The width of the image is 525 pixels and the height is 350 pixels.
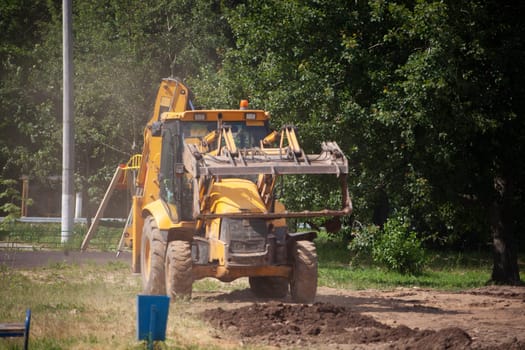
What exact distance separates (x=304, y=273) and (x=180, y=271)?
6.66 ft

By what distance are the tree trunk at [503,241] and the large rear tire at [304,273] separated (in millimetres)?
8015

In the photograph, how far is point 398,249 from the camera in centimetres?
2420

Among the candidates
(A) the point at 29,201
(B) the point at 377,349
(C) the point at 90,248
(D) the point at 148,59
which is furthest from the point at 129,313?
(D) the point at 148,59

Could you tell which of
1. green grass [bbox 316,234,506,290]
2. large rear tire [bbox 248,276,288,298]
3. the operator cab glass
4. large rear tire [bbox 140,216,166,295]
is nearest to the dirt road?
large rear tire [bbox 248,276,288,298]

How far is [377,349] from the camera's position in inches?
469

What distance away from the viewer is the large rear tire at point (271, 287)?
17.7 meters

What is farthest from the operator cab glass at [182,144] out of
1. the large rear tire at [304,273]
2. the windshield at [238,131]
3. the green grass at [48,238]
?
the green grass at [48,238]

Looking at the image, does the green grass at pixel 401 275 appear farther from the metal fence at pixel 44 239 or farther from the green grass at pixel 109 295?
the metal fence at pixel 44 239

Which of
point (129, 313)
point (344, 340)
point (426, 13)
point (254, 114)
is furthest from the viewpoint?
point (426, 13)

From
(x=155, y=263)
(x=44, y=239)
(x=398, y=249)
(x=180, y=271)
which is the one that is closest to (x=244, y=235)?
(x=180, y=271)

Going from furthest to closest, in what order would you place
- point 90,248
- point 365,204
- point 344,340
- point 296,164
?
point 90,248 → point 365,204 → point 296,164 → point 344,340

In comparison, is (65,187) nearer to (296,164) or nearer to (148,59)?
(148,59)

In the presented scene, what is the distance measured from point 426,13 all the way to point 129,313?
30.5 ft

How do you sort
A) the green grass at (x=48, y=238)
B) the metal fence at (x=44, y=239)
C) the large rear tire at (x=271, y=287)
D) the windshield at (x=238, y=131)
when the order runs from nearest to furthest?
the windshield at (x=238, y=131)
the large rear tire at (x=271, y=287)
the metal fence at (x=44, y=239)
the green grass at (x=48, y=238)
